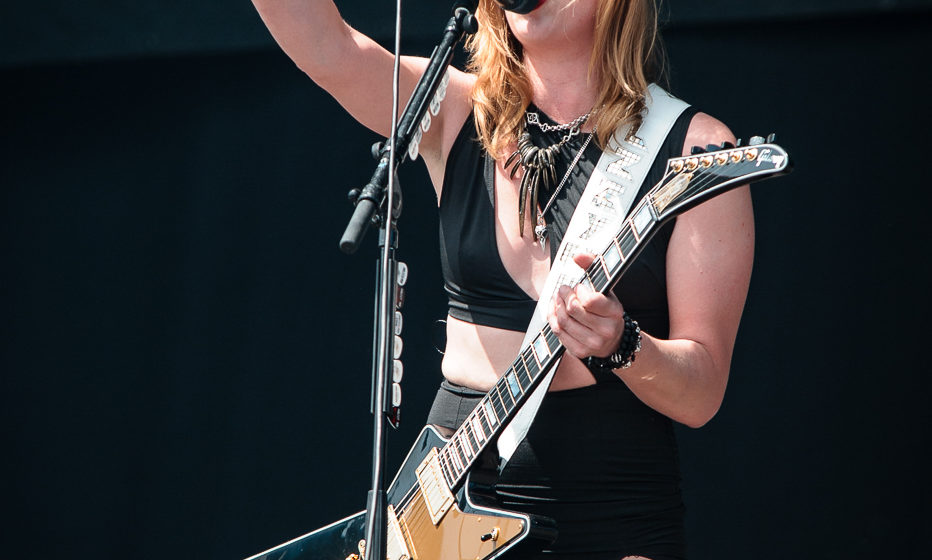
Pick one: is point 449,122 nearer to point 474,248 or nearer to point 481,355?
point 474,248

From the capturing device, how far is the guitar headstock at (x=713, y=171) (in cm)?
138

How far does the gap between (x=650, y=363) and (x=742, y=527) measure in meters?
1.40

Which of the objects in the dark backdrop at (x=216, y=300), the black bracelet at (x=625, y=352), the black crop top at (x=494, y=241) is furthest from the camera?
A: the dark backdrop at (x=216, y=300)

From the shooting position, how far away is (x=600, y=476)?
1714 mm

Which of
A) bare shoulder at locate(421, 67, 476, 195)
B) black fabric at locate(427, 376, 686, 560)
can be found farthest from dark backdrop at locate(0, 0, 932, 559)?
black fabric at locate(427, 376, 686, 560)

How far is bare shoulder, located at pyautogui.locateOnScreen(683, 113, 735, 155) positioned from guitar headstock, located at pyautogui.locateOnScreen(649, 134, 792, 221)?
0.29m

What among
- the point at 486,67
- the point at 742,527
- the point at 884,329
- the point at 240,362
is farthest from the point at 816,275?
the point at 240,362

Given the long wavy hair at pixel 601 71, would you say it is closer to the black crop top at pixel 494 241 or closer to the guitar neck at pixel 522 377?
the black crop top at pixel 494 241

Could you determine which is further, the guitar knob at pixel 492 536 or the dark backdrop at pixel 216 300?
the dark backdrop at pixel 216 300

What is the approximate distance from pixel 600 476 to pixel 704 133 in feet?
1.98

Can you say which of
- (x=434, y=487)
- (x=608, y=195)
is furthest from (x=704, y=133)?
(x=434, y=487)

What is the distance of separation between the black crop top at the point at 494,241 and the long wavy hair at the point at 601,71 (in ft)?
0.14

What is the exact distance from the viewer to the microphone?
1584 mm

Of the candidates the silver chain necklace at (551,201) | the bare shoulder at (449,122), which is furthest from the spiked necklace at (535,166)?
the bare shoulder at (449,122)
